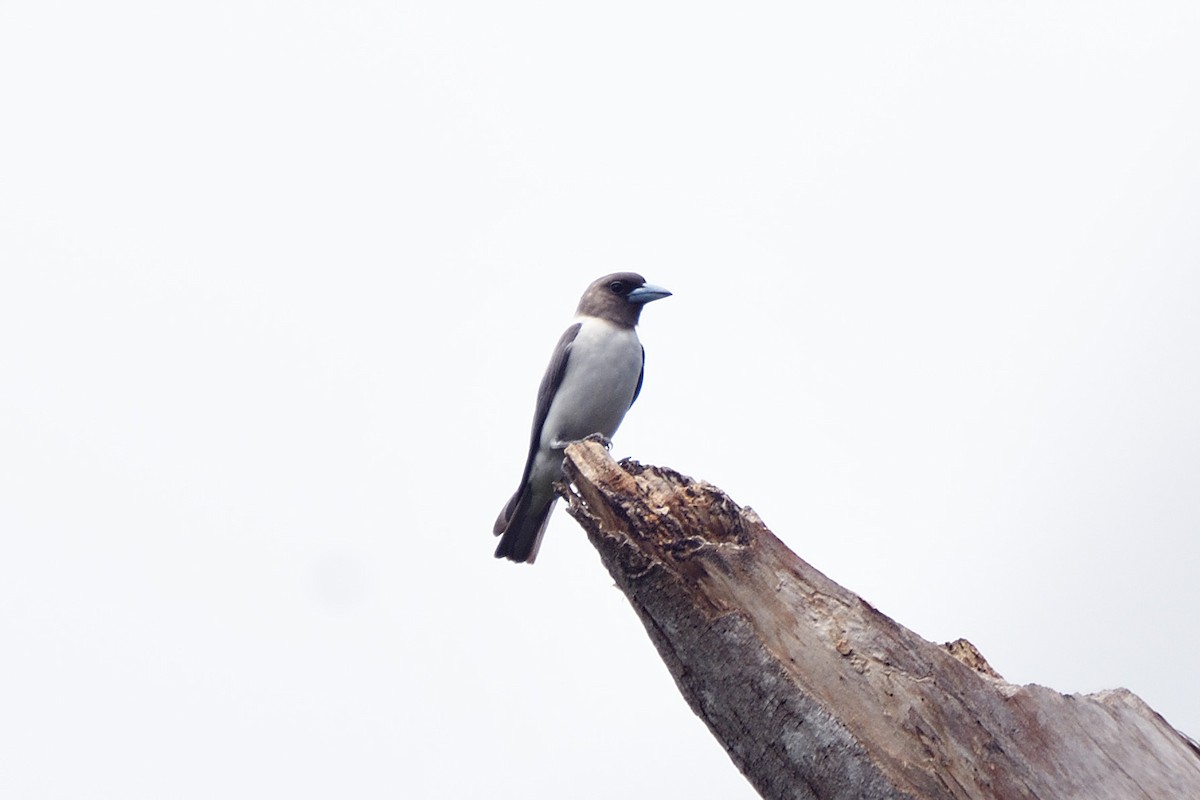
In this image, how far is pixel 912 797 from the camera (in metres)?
Answer: 3.77

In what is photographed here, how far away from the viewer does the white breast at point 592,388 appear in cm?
907

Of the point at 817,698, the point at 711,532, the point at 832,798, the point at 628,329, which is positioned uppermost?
the point at 628,329

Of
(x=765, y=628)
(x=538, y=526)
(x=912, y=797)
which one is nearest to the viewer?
(x=912, y=797)

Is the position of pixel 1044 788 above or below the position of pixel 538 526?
below

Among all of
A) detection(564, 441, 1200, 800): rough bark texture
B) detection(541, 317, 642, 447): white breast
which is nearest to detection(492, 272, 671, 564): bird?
detection(541, 317, 642, 447): white breast

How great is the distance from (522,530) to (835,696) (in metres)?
5.51

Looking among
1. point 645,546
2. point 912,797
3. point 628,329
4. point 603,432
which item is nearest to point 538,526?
point 603,432

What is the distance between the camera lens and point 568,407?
908 centimetres

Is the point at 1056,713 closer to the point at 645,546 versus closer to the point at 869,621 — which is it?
the point at 869,621

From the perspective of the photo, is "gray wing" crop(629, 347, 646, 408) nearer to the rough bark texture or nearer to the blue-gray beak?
the blue-gray beak

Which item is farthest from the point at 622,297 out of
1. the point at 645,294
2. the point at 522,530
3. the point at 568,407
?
the point at 522,530

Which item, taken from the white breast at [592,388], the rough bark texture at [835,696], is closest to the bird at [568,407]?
the white breast at [592,388]

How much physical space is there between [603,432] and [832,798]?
221 inches

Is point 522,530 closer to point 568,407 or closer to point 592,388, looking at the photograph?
point 568,407
